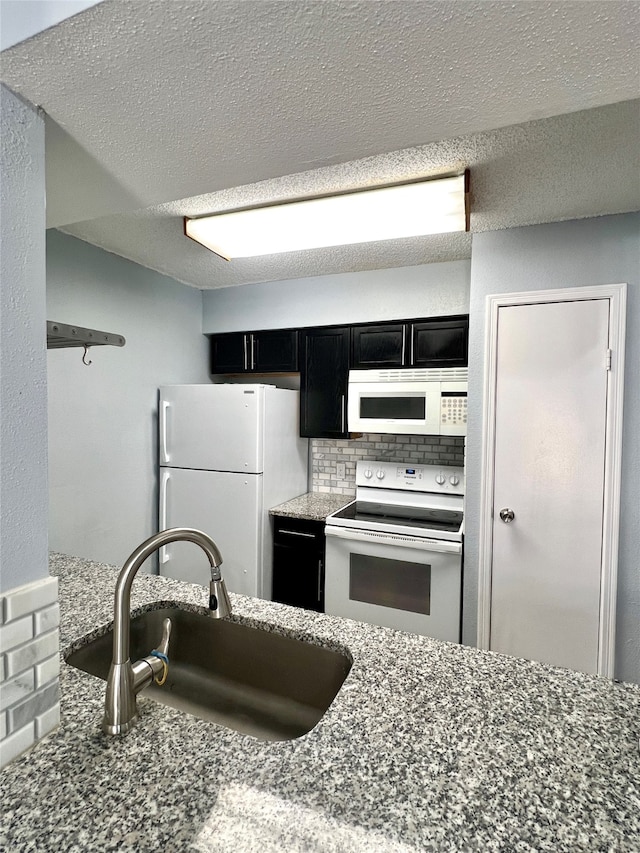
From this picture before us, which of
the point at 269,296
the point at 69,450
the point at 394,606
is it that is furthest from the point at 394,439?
the point at 69,450

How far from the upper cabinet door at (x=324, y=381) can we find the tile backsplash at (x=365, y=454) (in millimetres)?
304

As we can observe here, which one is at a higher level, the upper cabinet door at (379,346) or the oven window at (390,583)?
the upper cabinet door at (379,346)

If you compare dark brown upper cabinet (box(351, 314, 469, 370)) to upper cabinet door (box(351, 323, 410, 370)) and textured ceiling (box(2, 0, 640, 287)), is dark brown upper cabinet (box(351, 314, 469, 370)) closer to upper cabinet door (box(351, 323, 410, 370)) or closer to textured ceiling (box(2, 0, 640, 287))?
upper cabinet door (box(351, 323, 410, 370))

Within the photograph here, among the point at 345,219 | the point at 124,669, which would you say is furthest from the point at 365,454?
the point at 124,669

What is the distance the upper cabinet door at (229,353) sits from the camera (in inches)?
139

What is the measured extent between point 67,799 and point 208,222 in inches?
83.8

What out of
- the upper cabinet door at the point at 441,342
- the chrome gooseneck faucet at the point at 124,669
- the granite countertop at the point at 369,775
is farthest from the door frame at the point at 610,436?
the chrome gooseneck faucet at the point at 124,669

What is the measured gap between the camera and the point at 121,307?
283 centimetres

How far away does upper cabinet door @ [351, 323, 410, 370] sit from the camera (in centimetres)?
295

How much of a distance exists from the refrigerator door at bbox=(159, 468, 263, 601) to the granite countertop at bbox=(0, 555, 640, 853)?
183 centimetres

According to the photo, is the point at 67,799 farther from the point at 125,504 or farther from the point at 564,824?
the point at 125,504

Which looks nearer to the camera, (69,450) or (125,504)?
(69,450)

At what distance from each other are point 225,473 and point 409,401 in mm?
1302

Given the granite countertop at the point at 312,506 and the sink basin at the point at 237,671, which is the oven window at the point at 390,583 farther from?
the sink basin at the point at 237,671
